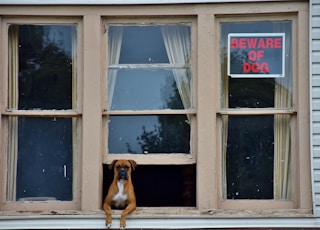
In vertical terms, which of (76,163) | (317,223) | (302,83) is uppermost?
(302,83)

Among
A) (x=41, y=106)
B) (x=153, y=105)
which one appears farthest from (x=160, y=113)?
(x=41, y=106)

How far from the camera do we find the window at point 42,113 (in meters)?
8.82

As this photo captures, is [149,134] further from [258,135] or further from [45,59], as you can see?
[45,59]

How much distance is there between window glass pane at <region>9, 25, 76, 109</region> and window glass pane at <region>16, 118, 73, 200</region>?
0.94 feet

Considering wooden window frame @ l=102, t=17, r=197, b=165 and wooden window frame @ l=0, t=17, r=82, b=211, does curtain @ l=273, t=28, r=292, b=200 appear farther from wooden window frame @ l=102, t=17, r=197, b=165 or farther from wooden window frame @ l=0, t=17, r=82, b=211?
wooden window frame @ l=0, t=17, r=82, b=211

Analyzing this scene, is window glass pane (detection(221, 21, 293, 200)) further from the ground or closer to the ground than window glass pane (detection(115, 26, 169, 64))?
closer to the ground

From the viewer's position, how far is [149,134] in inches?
348

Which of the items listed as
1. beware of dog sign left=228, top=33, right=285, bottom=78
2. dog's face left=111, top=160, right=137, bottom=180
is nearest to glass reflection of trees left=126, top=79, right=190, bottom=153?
dog's face left=111, top=160, right=137, bottom=180

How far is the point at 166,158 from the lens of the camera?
345 inches

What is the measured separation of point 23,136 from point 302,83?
2669mm

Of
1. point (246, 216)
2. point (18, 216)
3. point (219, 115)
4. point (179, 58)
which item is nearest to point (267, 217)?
point (246, 216)

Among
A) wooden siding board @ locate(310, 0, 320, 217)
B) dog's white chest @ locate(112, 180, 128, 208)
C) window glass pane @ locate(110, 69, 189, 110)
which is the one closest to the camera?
wooden siding board @ locate(310, 0, 320, 217)

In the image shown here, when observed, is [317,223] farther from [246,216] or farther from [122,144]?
[122,144]

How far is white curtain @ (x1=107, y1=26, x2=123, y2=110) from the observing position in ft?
29.1
